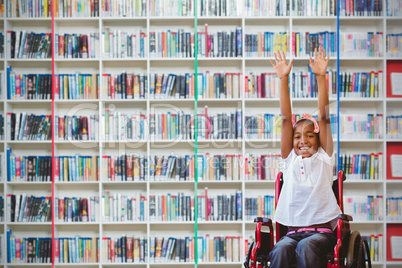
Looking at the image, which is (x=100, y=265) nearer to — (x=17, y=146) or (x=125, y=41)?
(x=17, y=146)

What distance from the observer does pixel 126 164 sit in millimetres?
4242

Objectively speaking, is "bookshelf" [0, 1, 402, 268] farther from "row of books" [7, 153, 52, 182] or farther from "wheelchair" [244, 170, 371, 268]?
"wheelchair" [244, 170, 371, 268]

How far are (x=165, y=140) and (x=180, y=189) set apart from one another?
0.47 metres

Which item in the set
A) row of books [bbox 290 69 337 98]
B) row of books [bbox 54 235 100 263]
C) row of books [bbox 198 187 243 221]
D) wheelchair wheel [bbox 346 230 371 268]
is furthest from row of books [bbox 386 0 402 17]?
row of books [bbox 54 235 100 263]

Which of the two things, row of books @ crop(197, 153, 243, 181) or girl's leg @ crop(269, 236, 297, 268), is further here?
row of books @ crop(197, 153, 243, 181)

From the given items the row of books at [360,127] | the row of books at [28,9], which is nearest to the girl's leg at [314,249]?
the row of books at [360,127]

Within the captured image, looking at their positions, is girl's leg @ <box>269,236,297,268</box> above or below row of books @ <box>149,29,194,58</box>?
below

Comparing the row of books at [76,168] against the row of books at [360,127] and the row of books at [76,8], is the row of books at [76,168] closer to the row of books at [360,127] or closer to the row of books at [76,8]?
the row of books at [76,8]

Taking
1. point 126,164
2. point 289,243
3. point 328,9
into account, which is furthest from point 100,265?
point 328,9

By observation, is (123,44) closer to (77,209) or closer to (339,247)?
(77,209)

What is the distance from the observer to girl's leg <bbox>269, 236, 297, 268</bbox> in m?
2.68

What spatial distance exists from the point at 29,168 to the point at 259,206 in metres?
1.93

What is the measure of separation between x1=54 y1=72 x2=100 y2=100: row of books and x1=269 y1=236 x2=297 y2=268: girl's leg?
219cm

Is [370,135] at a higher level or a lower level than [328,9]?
lower
